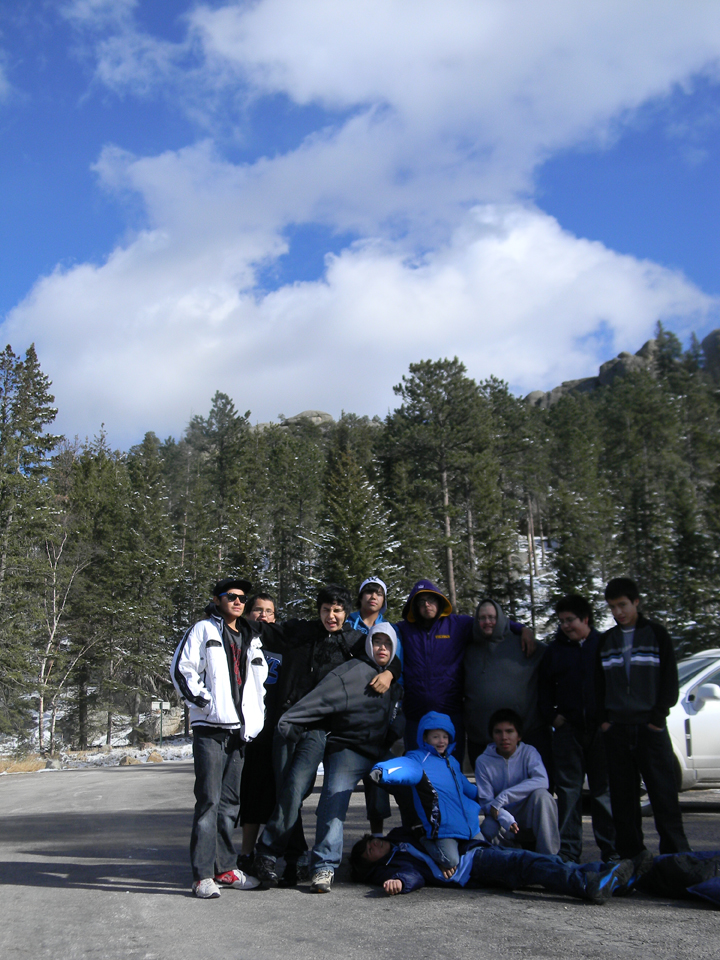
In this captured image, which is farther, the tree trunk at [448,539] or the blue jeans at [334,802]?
the tree trunk at [448,539]

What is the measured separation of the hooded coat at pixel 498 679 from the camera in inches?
229

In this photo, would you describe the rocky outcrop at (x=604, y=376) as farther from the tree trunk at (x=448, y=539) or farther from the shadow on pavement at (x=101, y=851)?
the shadow on pavement at (x=101, y=851)

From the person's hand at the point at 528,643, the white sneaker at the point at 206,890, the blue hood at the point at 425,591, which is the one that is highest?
the blue hood at the point at 425,591

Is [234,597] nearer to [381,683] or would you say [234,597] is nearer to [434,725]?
[381,683]

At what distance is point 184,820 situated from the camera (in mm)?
8891

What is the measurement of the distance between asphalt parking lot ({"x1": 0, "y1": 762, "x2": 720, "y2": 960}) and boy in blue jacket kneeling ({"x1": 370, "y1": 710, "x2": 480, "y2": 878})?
269 millimetres

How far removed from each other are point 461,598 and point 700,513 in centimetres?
1377

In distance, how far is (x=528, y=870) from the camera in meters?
4.64

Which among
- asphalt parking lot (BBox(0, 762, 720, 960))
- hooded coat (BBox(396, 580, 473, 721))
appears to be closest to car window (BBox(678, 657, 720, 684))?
asphalt parking lot (BBox(0, 762, 720, 960))

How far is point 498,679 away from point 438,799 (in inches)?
46.6

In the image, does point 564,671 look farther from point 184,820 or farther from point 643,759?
point 184,820

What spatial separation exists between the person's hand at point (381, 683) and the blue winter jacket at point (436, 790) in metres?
0.47

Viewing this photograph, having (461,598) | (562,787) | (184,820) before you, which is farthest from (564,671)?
(461,598)

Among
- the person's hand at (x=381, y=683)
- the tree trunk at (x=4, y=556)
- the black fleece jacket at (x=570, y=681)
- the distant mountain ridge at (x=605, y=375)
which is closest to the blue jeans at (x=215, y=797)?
the person's hand at (x=381, y=683)
